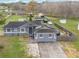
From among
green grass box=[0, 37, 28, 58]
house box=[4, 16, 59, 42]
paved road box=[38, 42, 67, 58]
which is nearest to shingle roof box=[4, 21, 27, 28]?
house box=[4, 16, 59, 42]

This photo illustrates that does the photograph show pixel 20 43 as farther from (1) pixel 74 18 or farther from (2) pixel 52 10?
(1) pixel 74 18

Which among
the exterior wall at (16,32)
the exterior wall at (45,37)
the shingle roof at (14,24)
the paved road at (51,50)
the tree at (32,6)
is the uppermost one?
the tree at (32,6)

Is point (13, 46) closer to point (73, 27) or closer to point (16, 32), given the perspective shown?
point (16, 32)

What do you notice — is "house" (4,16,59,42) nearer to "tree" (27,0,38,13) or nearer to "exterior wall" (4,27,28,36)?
"exterior wall" (4,27,28,36)

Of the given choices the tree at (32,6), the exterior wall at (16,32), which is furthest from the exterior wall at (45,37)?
the tree at (32,6)

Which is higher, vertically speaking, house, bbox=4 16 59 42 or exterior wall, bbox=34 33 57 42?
house, bbox=4 16 59 42

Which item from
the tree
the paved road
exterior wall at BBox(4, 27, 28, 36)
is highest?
the tree

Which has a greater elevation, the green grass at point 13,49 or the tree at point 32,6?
the tree at point 32,6

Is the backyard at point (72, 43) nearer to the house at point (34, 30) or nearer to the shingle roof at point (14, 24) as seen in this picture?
the house at point (34, 30)
